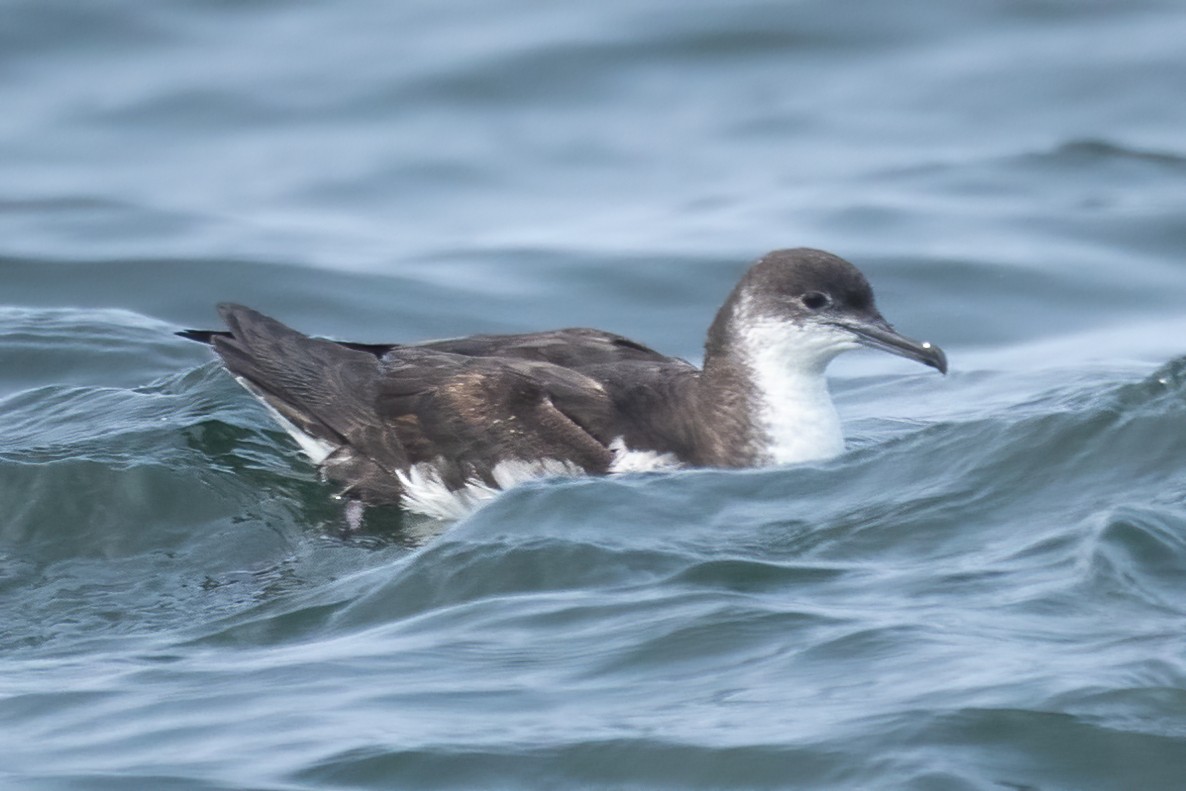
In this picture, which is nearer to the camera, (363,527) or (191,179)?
(363,527)

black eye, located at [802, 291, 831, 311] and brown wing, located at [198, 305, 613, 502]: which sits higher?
black eye, located at [802, 291, 831, 311]

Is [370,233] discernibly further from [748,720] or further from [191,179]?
[748,720]

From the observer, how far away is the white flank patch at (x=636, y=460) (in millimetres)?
7629

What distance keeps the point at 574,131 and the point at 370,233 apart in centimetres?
220

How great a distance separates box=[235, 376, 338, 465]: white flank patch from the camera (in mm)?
8461

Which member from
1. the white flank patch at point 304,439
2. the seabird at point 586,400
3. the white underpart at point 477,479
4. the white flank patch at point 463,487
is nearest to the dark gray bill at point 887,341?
the seabird at point 586,400

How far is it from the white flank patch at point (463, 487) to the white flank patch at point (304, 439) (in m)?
0.47

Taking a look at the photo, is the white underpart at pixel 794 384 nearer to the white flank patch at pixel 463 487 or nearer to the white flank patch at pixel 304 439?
the white flank patch at pixel 463 487

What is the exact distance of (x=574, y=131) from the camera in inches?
571

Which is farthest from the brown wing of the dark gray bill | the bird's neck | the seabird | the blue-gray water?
the dark gray bill

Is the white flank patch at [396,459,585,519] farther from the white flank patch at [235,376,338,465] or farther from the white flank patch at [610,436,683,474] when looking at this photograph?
the white flank patch at [235,376,338,465]

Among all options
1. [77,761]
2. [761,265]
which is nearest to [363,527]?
[761,265]

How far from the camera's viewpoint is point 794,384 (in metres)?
8.03

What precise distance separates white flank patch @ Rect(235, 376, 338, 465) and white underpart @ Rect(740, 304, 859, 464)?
1.77 m
